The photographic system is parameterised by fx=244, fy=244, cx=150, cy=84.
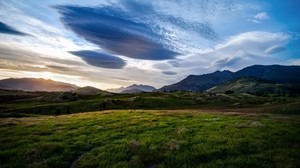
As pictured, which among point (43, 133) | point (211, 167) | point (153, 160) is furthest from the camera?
point (43, 133)

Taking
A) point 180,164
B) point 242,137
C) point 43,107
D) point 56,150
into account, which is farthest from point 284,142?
point 43,107

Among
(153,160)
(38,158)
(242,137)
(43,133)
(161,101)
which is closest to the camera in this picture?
(153,160)

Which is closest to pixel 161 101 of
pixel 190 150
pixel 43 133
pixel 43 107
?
pixel 43 107

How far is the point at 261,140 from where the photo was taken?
21.1 metres

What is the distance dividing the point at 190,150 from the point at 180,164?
2869 millimetres

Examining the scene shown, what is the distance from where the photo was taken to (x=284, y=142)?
20.7 metres

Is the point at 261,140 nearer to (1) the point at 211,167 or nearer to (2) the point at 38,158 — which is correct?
(1) the point at 211,167

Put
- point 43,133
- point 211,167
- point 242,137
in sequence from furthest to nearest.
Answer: point 43,133 < point 242,137 < point 211,167

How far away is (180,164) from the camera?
1620cm

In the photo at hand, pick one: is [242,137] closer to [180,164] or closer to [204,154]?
[204,154]

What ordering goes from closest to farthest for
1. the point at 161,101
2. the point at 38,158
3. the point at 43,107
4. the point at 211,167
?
the point at 211,167, the point at 38,158, the point at 43,107, the point at 161,101

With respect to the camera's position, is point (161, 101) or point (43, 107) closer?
point (43, 107)

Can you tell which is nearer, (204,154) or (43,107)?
(204,154)

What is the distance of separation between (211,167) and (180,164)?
203cm
